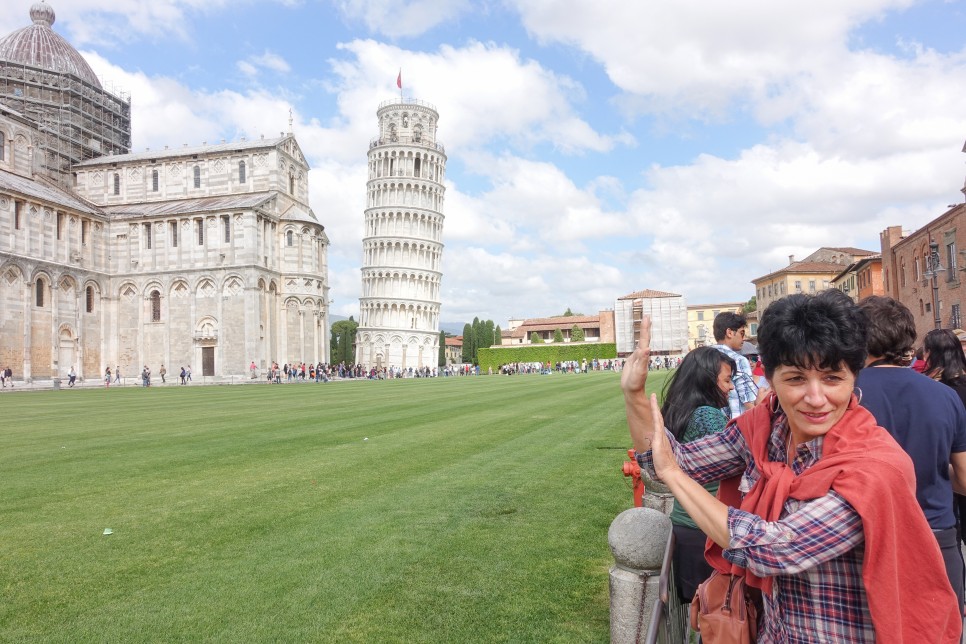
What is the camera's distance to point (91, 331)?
51.7 meters

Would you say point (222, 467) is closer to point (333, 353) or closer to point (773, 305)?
point (773, 305)

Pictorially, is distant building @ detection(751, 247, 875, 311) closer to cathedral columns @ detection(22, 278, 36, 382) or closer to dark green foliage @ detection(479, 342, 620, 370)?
dark green foliage @ detection(479, 342, 620, 370)

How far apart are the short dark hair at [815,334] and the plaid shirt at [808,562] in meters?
0.23

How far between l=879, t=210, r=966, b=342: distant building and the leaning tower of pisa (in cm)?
5207

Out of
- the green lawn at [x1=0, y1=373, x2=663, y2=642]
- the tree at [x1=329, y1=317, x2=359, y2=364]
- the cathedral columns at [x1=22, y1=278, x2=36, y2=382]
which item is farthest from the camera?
the tree at [x1=329, y1=317, x2=359, y2=364]

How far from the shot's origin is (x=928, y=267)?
26766mm

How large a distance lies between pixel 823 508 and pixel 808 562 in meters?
0.16

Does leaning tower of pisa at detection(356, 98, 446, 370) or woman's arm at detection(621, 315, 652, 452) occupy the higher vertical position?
leaning tower of pisa at detection(356, 98, 446, 370)

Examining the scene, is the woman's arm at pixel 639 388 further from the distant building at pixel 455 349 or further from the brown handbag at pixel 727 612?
the distant building at pixel 455 349

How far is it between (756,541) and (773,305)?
81 centimetres

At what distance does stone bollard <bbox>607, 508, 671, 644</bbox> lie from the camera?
139 inches

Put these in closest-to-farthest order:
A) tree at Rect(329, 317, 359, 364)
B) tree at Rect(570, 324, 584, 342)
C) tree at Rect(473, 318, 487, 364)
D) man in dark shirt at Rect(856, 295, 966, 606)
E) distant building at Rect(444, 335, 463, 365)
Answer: man in dark shirt at Rect(856, 295, 966, 606) → tree at Rect(570, 324, 584, 342) → tree at Rect(329, 317, 359, 364) → tree at Rect(473, 318, 487, 364) → distant building at Rect(444, 335, 463, 365)

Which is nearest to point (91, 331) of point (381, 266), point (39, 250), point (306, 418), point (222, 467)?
point (39, 250)

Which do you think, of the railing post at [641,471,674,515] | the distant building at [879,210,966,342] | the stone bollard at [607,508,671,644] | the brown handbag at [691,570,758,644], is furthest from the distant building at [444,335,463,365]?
the brown handbag at [691,570,758,644]
